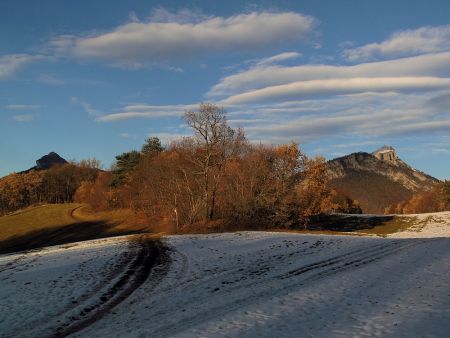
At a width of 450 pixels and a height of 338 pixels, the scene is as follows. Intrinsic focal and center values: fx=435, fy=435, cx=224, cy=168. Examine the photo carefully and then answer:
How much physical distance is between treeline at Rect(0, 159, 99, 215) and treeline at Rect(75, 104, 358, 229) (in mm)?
82905

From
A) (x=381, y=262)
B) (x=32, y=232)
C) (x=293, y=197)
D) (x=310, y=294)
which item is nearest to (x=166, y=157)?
(x=293, y=197)

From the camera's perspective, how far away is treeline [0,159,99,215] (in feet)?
484

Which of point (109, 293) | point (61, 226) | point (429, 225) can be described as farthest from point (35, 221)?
point (109, 293)

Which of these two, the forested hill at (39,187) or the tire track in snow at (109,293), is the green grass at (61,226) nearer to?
the forested hill at (39,187)

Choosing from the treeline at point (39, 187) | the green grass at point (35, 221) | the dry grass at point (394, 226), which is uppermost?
the treeline at point (39, 187)

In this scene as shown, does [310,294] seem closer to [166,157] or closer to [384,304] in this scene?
[384,304]

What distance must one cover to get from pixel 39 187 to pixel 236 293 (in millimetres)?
147684

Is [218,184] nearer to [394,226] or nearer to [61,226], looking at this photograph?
[394,226]

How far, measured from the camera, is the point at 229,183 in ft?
188

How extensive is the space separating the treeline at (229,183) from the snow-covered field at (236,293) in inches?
868

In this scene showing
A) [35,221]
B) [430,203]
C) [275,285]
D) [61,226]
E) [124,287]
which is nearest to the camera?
[275,285]

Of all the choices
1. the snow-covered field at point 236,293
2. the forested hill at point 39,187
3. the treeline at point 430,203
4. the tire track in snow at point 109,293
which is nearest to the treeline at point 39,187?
the forested hill at point 39,187

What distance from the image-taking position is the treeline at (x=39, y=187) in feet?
484

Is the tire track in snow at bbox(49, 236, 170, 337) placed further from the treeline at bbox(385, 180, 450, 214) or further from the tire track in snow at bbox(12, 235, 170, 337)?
the treeline at bbox(385, 180, 450, 214)
